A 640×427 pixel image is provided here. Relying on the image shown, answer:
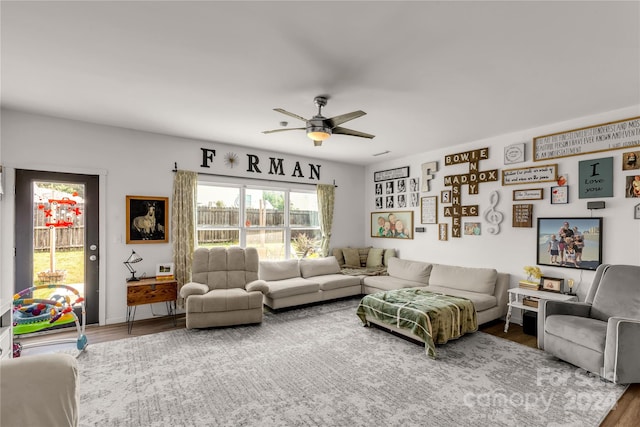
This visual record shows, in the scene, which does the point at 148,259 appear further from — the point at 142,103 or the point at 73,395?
the point at 73,395

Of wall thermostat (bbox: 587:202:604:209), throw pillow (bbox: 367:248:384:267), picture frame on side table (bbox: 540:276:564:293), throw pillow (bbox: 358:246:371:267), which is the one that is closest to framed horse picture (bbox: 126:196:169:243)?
throw pillow (bbox: 358:246:371:267)

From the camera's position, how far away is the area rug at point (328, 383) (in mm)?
2312

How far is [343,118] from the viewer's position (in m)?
2.99

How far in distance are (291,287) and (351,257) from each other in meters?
2.07

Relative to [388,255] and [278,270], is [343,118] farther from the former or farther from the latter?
[388,255]

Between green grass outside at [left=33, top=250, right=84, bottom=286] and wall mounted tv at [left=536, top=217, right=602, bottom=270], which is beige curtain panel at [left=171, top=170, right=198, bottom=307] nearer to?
green grass outside at [left=33, top=250, right=84, bottom=286]

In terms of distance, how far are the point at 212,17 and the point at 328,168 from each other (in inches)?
188

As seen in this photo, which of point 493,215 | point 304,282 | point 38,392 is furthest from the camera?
point 304,282

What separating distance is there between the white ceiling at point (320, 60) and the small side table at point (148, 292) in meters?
2.23

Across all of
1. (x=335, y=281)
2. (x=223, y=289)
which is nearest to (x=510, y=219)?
(x=335, y=281)

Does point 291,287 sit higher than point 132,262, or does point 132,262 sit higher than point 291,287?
point 132,262

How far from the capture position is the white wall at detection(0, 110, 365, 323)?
3.86 meters

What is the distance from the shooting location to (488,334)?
4016mm

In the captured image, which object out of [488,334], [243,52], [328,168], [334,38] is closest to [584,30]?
[334,38]
